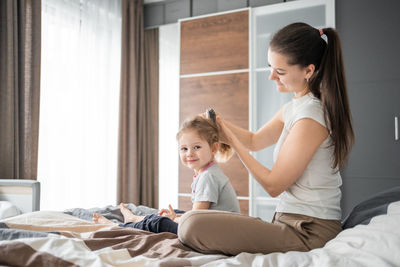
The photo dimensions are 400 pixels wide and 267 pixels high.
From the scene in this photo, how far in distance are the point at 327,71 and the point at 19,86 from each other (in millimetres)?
2212

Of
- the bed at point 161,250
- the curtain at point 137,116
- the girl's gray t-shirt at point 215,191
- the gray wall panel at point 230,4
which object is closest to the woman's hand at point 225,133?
the girl's gray t-shirt at point 215,191

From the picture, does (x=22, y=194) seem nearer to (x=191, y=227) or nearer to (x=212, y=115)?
(x=212, y=115)

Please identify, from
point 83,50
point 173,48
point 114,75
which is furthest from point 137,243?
point 173,48

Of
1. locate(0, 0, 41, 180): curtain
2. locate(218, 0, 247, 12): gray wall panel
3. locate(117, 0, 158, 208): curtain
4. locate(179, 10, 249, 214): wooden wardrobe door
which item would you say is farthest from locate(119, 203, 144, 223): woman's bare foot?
locate(218, 0, 247, 12): gray wall panel

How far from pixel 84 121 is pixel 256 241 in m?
2.58

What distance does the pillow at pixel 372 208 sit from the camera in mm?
1230

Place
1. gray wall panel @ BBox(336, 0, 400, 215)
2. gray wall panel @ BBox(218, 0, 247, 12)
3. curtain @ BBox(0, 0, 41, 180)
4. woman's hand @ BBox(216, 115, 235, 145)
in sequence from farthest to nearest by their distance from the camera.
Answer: gray wall panel @ BBox(218, 0, 247, 12) → gray wall panel @ BBox(336, 0, 400, 215) → curtain @ BBox(0, 0, 41, 180) → woman's hand @ BBox(216, 115, 235, 145)

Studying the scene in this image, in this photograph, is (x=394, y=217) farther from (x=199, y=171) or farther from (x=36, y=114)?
(x=36, y=114)

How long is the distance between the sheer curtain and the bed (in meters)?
1.84

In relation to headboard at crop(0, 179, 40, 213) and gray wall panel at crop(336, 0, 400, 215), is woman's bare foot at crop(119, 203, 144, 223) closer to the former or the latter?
headboard at crop(0, 179, 40, 213)

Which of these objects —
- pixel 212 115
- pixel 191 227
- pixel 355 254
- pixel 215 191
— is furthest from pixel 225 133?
pixel 355 254

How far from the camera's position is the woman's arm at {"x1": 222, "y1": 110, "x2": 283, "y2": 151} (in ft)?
5.64

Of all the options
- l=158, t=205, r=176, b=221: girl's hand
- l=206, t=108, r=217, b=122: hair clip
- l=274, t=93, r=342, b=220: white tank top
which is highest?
l=206, t=108, r=217, b=122: hair clip

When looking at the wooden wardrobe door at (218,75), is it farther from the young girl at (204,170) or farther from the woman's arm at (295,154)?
the woman's arm at (295,154)
